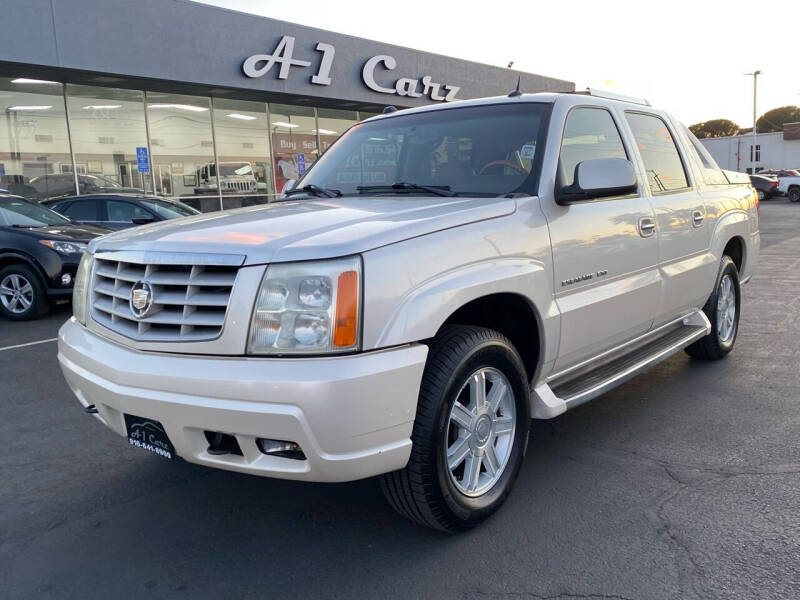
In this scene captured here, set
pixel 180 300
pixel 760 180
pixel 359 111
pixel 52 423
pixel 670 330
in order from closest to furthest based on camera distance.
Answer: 1. pixel 180 300
2. pixel 52 423
3. pixel 670 330
4. pixel 359 111
5. pixel 760 180

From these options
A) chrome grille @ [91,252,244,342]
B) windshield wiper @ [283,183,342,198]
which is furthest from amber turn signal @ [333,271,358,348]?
windshield wiper @ [283,183,342,198]

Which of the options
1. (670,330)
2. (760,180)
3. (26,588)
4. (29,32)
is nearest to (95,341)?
(26,588)

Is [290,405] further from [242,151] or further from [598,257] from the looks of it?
[242,151]

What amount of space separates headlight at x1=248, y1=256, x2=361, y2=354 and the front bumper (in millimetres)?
60

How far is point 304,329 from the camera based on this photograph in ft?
8.01

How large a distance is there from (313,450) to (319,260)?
0.67 metres

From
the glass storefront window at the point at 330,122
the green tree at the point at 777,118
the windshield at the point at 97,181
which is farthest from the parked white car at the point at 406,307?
the green tree at the point at 777,118

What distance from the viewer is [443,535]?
2.92 meters

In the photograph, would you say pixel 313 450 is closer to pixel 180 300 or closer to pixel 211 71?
pixel 180 300

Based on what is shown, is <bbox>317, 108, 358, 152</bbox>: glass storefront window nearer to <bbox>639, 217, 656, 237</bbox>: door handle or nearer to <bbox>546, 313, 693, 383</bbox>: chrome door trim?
<bbox>546, 313, 693, 383</bbox>: chrome door trim

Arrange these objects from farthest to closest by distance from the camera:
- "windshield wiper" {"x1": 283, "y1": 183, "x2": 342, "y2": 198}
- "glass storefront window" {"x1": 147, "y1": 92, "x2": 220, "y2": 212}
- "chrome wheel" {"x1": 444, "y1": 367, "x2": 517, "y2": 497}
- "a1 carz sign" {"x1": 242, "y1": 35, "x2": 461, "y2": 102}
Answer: "glass storefront window" {"x1": 147, "y1": 92, "x2": 220, "y2": 212}, "a1 carz sign" {"x1": 242, "y1": 35, "x2": 461, "y2": 102}, "windshield wiper" {"x1": 283, "y1": 183, "x2": 342, "y2": 198}, "chrome wheel" {"x1": 444, "y1": 367, "x2": 517, "y2": 497}

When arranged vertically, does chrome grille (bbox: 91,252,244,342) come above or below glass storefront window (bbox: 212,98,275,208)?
below

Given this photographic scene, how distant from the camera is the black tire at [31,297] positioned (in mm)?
8328

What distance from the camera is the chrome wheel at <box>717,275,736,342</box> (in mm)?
5381
